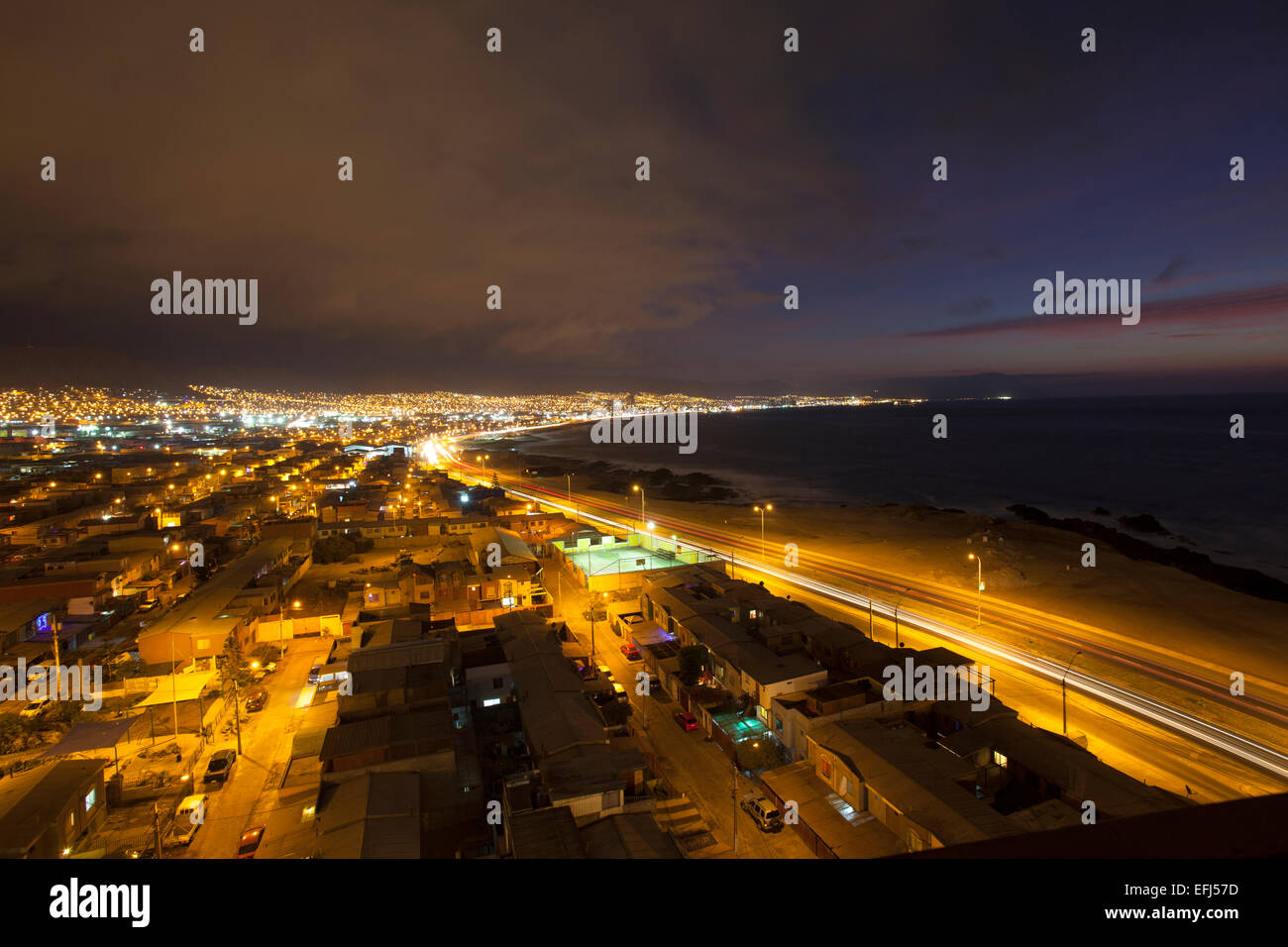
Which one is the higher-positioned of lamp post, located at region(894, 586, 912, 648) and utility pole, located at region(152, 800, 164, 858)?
lamp post, located at region(894, 586, 912, 648)

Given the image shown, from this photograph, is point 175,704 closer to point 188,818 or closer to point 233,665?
point 233,665

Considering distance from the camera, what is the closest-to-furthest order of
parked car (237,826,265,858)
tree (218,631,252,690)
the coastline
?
parked car (237,826,265,858) < tree (218,631,252,690) < the coastline

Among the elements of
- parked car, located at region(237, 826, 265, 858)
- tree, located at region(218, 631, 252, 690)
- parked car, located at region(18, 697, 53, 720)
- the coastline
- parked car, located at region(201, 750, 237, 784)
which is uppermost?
the coastline

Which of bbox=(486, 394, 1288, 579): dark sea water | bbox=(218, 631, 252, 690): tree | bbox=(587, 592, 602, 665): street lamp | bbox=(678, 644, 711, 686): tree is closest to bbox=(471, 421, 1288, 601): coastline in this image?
bbox=(486, 394, 1288, 579): dark sea water

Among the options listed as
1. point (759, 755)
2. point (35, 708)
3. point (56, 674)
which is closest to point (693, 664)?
point (759, 755)

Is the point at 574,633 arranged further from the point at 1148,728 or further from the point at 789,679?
the point at 1148,728

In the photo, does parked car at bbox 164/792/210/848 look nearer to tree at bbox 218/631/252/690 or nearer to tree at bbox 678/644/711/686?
tree at bbox 218/631/252/690
